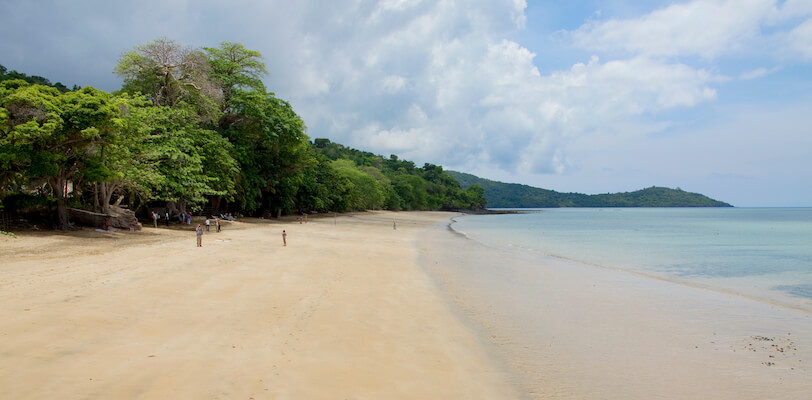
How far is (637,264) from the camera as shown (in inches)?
778

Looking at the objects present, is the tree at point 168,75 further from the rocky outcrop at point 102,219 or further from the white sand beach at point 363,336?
the white sand beach at point 363,336

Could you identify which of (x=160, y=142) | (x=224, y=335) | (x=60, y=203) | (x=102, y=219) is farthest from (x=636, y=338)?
(x=160, y=142)

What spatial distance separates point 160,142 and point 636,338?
25.9 metres

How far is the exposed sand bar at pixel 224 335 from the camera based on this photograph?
199 inches

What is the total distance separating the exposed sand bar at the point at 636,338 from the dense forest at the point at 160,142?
53.1ft

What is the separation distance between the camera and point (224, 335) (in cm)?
689

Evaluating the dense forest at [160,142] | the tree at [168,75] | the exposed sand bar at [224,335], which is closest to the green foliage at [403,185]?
the dense forest at [160,142]

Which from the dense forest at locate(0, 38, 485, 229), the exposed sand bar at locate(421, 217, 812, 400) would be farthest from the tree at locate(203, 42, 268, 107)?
the exposed sand bar at locate(421, 217, 812, 400)

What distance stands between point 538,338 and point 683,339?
2.67 m

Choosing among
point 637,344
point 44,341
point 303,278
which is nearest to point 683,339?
point 637,344

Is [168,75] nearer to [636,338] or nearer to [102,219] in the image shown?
[102,219]

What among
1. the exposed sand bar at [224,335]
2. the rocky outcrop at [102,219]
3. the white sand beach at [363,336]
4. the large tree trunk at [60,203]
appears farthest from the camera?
the rocky outcrop at [102,219]

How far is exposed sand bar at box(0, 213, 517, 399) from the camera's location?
5.06 meters

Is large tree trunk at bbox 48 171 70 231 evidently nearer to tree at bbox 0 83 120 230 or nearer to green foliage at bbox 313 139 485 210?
tree at bbox 0 83 120 230
